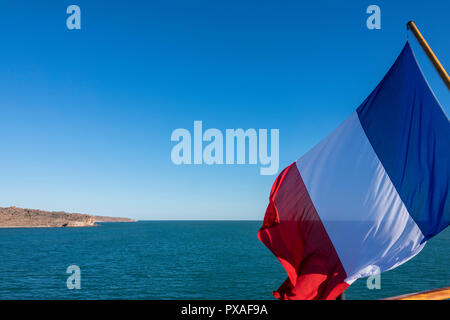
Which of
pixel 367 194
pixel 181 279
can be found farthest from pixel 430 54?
pixel 181 279

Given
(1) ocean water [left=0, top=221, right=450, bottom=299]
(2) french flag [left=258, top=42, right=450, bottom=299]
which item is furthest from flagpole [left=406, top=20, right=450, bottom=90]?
(1) ocean water [left=0, top=221, right=450, bottom=299]

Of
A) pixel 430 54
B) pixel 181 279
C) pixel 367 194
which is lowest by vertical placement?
pixel 181 279

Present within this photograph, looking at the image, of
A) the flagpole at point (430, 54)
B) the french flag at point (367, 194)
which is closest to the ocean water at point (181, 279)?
the french flag at point (367, 194)

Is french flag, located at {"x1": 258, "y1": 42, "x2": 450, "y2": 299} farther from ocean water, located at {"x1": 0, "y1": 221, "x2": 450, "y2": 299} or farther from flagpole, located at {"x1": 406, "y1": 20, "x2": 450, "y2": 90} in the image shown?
ocean water, located at {"x1": 0, "y1": 221, "x2": 450, "y2": 299}

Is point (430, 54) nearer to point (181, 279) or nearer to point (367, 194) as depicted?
point (367, 194)

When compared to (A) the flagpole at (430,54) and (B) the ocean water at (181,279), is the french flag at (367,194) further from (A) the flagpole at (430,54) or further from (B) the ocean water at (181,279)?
(B) the ocean water at (181,279)

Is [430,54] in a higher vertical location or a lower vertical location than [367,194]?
higher
